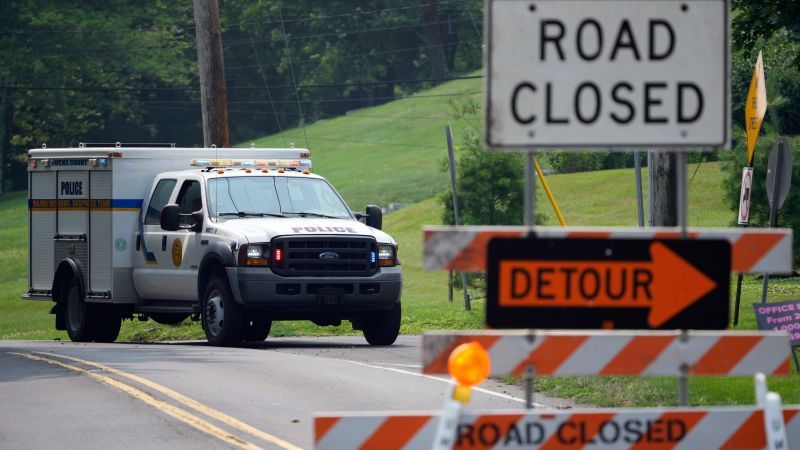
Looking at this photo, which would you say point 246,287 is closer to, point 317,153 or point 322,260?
point 322,260

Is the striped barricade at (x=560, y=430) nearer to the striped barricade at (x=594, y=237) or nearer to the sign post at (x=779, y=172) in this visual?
the striped barricade at (x=594, y=237)

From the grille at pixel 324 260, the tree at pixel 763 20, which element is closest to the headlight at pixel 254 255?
the grille at pixel 324 260

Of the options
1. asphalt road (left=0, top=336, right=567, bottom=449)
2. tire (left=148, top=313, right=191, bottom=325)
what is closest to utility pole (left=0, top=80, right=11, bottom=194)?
tire (left=148, top=313, right=191, bottom=325)

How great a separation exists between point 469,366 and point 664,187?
13.9 metres

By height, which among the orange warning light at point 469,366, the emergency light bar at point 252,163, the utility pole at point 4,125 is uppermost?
the utility pole at point 4,125

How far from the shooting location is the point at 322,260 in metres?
19.1

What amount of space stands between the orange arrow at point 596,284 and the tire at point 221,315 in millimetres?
12531

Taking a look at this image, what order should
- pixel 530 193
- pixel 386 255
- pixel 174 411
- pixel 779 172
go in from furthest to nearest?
1. pixel 386 255
2. pixel 779 172
3. pixel 174 411
4. pixel 530 193

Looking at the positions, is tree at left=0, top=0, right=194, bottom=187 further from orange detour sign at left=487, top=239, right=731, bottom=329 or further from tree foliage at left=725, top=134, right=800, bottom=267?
orange detour sign at left=487, top=239, right=731, bottom=329

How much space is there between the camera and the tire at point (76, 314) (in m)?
22.5

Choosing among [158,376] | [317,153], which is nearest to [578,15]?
[158,376]

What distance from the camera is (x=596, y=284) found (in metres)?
6.71

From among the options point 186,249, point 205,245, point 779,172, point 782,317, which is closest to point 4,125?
point 186,249

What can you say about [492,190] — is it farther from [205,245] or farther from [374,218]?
Result: [205,245]
